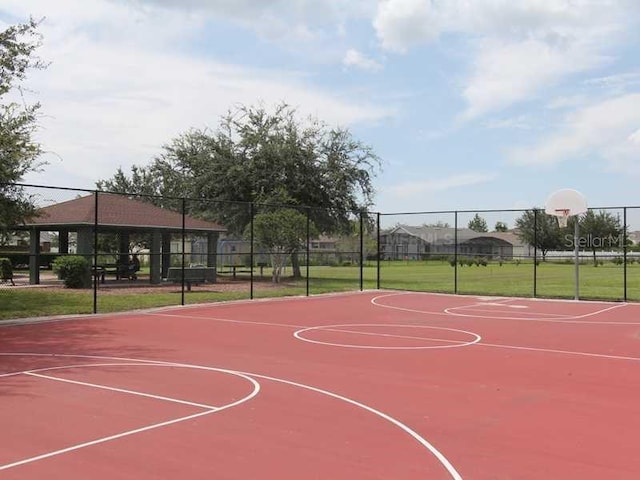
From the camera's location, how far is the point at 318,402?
22.6 ft

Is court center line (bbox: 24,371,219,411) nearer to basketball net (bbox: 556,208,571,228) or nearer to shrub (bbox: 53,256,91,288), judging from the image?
basketball net (bbox: 556,208,571,228)

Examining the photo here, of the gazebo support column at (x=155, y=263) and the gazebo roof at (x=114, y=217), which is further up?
the gazebo roof at (x=114, y=217)

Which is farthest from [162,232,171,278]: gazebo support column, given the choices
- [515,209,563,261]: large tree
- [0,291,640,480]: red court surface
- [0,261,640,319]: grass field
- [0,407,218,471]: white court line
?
[0,407,218,471]: white court line

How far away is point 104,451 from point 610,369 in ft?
22.7

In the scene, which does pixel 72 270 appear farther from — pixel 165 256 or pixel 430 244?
pixel 430 244

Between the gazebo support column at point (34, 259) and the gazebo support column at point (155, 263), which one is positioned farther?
the gazebo support column at point (155, 263)

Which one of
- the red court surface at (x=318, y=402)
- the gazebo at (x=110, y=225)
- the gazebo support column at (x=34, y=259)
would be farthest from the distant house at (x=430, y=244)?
the red court surface at (x=318, y=402)

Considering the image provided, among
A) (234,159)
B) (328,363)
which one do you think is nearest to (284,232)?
(234,159)

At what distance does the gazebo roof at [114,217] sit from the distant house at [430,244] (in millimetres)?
8556

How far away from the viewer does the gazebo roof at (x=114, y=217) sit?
87.0ft

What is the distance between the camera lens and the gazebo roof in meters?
26.5

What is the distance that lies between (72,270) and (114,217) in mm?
3155

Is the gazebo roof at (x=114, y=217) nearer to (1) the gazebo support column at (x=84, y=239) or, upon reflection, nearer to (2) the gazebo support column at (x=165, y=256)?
(1) the gazebo support column at (x=84, y=239)

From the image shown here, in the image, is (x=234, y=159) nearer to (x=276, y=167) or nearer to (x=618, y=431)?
(x=276, y=167)
